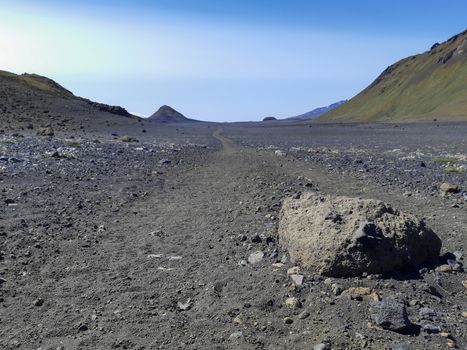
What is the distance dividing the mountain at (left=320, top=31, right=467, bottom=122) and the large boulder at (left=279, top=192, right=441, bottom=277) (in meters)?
92.9

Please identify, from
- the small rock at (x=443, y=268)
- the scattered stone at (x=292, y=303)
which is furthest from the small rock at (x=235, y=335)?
the small rock at (x=443, y=268)

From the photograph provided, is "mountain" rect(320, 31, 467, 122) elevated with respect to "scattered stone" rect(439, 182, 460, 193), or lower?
elevated

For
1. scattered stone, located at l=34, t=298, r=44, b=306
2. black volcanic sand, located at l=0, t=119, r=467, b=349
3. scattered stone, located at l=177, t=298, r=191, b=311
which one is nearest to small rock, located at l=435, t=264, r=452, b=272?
black volcanic sand, located at l=0, t=119, r=467, b=349

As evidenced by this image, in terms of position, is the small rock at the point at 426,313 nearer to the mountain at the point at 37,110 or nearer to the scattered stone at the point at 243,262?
the scattered stone at the point at 243,262

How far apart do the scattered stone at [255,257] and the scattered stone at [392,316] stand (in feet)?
6.72

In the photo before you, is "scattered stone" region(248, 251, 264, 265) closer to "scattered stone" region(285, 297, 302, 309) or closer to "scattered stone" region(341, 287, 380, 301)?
"scattered stone" region(285, 297, 302, 309)

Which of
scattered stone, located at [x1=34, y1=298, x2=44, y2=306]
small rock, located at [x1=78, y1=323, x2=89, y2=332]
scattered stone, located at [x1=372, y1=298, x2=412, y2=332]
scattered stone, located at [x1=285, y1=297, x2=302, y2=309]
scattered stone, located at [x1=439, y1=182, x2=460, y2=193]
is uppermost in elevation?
scattered stone, located at [x1=439, y1=182, x2=460, y2=193]

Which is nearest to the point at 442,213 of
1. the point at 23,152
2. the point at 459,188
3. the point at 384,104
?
the point at 459,188

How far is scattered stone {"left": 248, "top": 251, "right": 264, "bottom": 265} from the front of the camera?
6.66 meters

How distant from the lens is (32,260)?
685cm

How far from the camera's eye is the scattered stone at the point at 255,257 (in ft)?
21.9

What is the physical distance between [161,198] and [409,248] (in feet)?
22.8

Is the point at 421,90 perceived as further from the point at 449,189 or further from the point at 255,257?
the point at 255,257

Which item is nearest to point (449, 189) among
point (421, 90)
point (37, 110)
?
point (37, 110)
